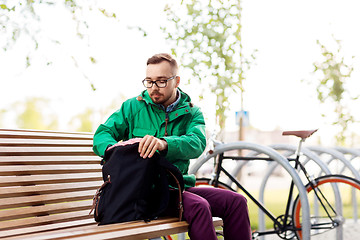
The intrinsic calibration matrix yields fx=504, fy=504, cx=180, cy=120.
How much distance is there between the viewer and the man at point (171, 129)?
8.98 feet

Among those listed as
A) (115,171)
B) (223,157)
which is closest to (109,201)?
(115,171)

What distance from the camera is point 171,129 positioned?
9.55 ft

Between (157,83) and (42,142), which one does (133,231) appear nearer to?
(157,83)

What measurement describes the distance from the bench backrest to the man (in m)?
0.52

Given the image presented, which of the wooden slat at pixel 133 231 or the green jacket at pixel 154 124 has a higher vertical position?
the green jacket at pixel 154 124

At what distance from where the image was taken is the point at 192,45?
6.73m

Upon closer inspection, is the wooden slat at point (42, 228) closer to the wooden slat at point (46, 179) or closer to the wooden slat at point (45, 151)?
the wooden slat at point (46, 179)

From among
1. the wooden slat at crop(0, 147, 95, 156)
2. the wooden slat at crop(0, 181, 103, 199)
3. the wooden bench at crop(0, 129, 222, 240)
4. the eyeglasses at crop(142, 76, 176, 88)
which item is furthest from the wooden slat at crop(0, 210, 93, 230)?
the eyeglasses at crop(142, 76, 176, 88)

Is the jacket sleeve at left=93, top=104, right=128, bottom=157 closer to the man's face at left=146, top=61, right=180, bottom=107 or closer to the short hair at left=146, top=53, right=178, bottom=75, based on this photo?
the man's face at left=146, top=61, right=180, bottom=107

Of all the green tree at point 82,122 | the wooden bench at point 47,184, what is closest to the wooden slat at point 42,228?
the wooden bench at point 47,184

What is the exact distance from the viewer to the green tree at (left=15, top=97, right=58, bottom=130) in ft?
110

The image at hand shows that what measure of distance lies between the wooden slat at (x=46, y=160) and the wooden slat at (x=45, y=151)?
0.04 metres

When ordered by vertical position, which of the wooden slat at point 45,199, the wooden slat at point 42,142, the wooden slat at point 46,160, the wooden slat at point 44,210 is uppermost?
the wooden slat at point 42,142

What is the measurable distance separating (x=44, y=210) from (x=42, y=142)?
0.56 metres
